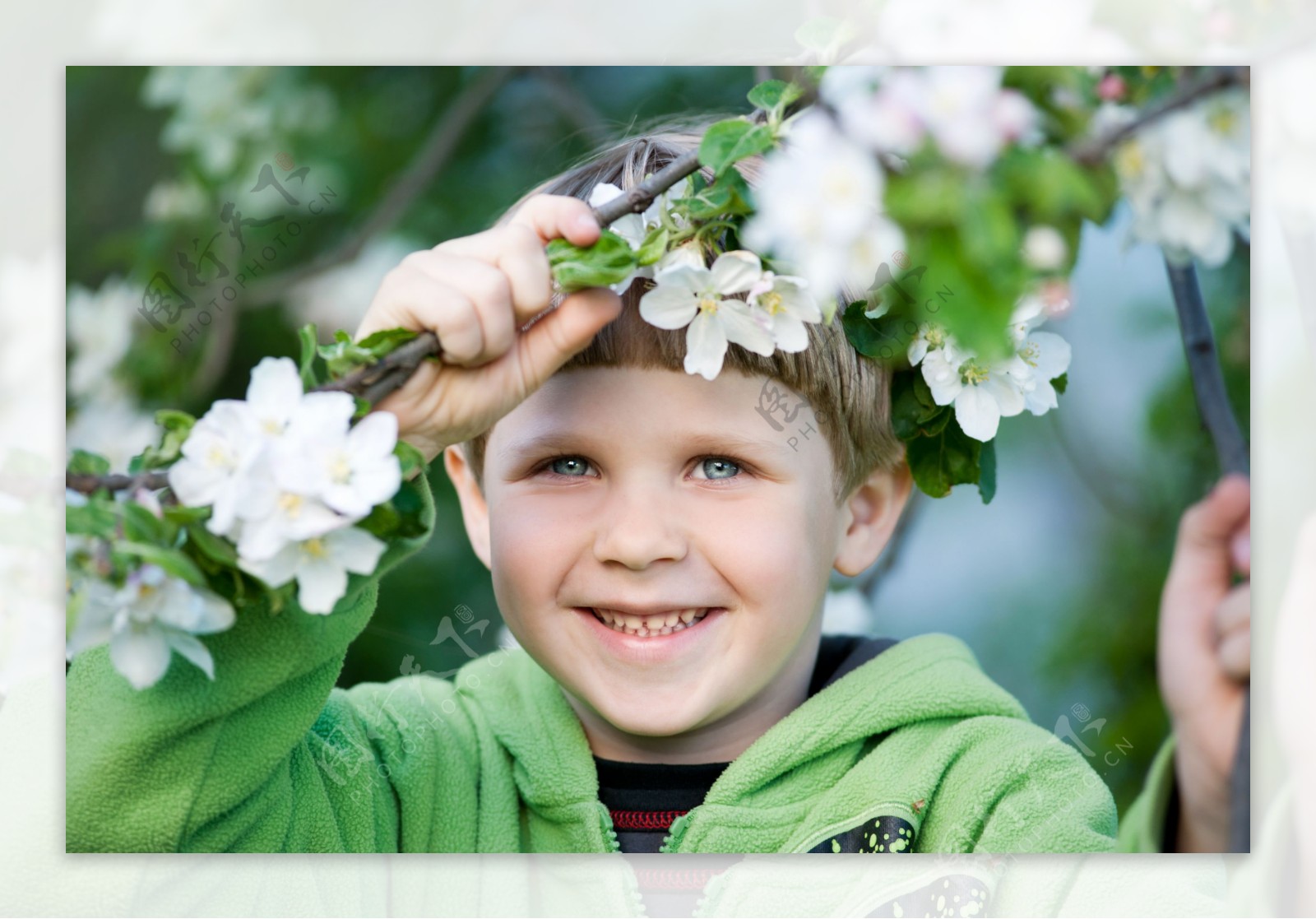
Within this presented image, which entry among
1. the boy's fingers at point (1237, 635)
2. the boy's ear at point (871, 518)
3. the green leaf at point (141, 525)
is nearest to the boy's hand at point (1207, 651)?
the boy's fingers at point (1237, 635)

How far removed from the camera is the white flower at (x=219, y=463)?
74 cm

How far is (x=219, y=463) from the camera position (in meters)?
0.75

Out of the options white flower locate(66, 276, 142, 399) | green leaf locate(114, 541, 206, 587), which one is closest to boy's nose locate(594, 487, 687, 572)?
green leaf locate(114, 541, 206, 587)

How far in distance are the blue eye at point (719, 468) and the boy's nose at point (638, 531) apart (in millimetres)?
38

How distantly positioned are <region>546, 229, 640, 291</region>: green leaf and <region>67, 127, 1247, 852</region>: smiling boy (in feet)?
0.10

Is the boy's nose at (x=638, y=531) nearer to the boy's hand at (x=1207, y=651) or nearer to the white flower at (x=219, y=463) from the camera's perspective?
the white flower at (x=219, y=463)

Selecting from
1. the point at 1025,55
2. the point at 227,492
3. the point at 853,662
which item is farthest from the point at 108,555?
the point at 1025,55

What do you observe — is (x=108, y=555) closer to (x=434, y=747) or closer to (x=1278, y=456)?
(x=434, y=747)

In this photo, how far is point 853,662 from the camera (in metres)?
1.08

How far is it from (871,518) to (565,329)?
Answer: 33 centimetres

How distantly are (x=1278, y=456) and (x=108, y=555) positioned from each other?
34.2 inches

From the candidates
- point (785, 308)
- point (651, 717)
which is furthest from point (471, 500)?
point (785, 308)

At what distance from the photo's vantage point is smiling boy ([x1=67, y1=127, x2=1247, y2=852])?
91 cm

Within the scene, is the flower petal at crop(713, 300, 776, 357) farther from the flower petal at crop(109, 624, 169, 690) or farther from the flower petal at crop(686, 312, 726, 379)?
the flower petal at crop(109, 624, 169, 690)
